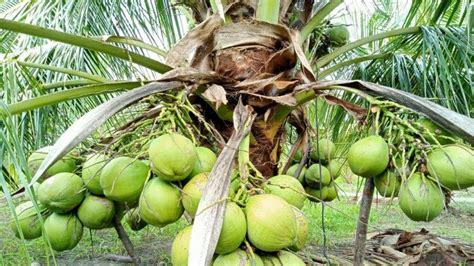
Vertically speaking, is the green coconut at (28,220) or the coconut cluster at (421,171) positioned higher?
the coconut cluster at (421,171)

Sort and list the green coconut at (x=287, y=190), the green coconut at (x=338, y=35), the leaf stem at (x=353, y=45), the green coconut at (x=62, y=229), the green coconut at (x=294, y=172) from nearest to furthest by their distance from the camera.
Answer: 1. the green coconut at (x=287, y=190)
2. the green coconut at (x=62, y=229)
3. the green coconut at (x=294, y=172)
4. the leaf stem at (x=353, y=45)
5. the green coconut at (x=338, y=35)

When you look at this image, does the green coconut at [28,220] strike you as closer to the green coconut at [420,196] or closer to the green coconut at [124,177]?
the green coconut at [124,177]

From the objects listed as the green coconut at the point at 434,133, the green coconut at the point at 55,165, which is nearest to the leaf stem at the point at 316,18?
the green coconut at the point at 434,133

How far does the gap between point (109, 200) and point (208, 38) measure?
0.55m

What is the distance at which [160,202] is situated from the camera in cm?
90

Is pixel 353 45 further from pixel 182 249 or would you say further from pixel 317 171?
pixel 182 249

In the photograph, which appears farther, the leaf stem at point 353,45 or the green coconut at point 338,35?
the green coconut at point 338,35

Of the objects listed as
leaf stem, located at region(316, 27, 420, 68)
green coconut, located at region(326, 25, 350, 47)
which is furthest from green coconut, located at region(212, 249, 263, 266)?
green coconut, located at region(326, 25, 350, 47)

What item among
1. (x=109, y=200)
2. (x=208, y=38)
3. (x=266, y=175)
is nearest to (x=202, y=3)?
(x=208, y=38)

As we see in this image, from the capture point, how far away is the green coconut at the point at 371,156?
1.04 metres

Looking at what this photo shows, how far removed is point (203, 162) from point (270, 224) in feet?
0.74

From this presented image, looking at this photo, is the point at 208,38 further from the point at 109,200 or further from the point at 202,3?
the point at 109,200

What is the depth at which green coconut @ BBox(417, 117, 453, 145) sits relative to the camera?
1.03 meters

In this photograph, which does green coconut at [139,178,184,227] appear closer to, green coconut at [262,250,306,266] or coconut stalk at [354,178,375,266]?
green coconut at [262,250,306,266]
